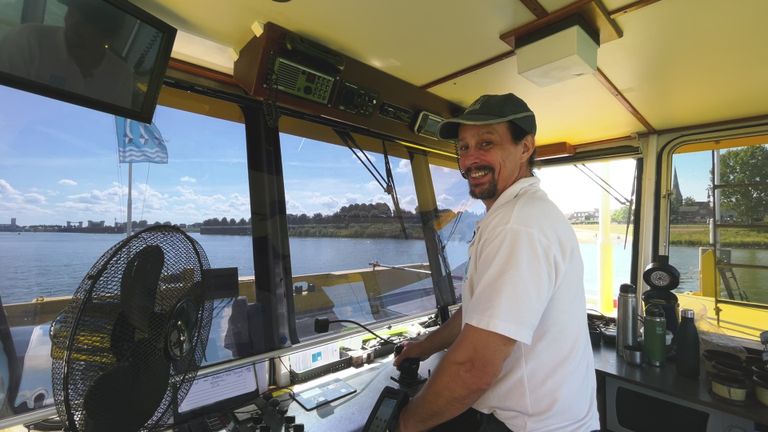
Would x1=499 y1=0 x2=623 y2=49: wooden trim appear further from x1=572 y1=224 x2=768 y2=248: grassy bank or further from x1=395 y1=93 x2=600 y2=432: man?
x1=572 y1=224 x2=768 y2=248: grassy bank

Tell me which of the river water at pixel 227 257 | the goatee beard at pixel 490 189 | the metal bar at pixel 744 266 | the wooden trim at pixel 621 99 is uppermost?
the wooden trim at pixel 621 99

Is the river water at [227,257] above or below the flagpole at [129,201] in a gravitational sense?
below

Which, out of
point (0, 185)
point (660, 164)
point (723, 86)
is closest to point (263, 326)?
point (0, 185)

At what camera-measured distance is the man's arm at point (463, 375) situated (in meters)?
0.96

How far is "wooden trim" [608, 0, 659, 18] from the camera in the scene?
126 centimetres

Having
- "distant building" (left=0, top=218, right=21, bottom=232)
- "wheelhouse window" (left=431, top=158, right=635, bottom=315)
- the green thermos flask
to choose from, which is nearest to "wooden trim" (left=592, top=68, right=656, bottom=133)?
"wheelhouse window" (left=431, top=158, right=635, bottom=315)

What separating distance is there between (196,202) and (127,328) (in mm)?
902

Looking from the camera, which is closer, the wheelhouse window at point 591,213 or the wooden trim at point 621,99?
the wooden trim at point 621,99

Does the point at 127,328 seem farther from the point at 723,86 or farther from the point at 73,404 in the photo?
the point at 723,86

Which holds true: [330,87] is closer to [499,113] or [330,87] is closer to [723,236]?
[499,113]

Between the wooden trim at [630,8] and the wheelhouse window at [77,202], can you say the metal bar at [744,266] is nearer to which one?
the wooden trim at [630,8]

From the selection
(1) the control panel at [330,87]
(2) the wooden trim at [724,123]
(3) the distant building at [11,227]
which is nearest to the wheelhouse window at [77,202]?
(3) the distant building at [11,227]

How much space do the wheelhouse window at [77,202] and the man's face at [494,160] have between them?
3.61ft

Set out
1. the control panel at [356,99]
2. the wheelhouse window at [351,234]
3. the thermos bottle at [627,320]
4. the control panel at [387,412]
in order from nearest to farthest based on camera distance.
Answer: the control panel at [387,412] < the control panel at [356,99] < the wheelhouse window at [351,234] < the thermos bottle at [627,320]
